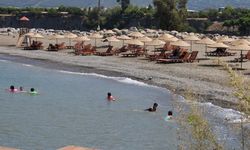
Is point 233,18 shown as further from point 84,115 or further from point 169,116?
point 169,116

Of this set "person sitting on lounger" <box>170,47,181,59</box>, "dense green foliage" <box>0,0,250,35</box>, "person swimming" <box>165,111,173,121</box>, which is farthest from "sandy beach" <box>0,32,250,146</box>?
"dense green foliage" <box>0,0,250,35</box>

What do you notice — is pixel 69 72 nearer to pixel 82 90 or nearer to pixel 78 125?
pixel 82 90

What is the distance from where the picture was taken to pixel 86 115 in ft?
63.3

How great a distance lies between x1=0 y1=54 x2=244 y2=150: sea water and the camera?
1468cm

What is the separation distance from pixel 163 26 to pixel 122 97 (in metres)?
34.0

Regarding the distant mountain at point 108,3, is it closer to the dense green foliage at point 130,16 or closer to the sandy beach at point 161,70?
the dense green foliage at point 130,16

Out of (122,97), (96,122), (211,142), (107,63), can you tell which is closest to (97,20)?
(107,63)

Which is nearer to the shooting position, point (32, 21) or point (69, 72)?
point (69, 72)

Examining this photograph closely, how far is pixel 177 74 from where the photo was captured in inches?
1120

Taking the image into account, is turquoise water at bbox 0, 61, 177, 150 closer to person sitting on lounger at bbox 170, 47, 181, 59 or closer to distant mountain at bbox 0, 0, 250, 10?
person sitting on lounger at bbox 170, 47, 181, 59

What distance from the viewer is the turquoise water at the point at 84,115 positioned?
14773 mm

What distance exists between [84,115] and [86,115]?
7 cm

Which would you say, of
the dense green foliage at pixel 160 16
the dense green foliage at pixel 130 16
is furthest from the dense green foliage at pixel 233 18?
the dense green foliage at pixel 130 16

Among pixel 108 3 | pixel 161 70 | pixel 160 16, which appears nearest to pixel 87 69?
pixel 161 70
